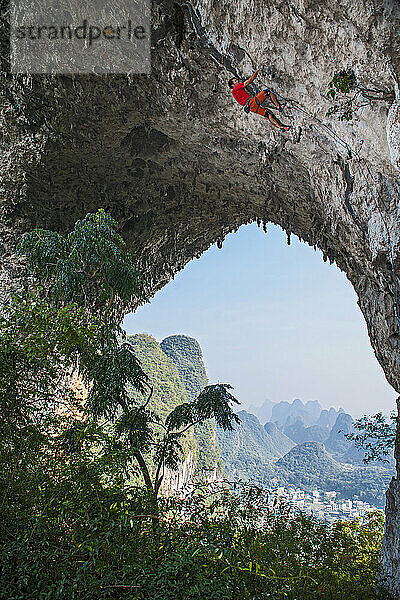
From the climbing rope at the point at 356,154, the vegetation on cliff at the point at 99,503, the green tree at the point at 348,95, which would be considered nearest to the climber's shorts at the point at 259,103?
the climbing rope at the point at 356,154

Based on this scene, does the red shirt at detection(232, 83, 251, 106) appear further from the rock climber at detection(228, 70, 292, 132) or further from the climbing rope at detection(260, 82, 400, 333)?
the climbing rope at detection(260, 82, 400, 333)

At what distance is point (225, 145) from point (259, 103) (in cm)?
188

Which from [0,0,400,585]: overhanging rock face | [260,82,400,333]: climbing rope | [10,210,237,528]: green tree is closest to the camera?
[0,0,400,585]: overhanging rock face

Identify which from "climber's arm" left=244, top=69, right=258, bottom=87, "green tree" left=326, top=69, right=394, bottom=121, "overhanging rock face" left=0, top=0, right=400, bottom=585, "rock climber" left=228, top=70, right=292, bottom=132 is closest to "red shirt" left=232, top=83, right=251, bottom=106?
"rock climber" left=228, top=70, right=292, bottom=132

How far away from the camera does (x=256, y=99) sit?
5098mm

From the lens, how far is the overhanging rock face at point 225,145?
14.2 ft

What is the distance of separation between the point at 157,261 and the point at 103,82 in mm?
4430

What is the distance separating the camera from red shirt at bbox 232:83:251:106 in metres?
5.02

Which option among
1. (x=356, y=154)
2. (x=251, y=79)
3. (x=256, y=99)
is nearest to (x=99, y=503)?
(x=356, y=154)

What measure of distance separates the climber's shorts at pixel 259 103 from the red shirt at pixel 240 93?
0.08 m

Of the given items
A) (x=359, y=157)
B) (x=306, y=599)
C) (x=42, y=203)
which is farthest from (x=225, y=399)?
(x=42, y=203)

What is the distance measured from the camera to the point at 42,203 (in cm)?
729

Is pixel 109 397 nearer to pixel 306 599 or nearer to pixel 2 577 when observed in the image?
pixel 2 577

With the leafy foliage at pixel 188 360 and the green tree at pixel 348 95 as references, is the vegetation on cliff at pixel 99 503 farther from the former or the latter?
the leafy foliage at pixel 188 360
